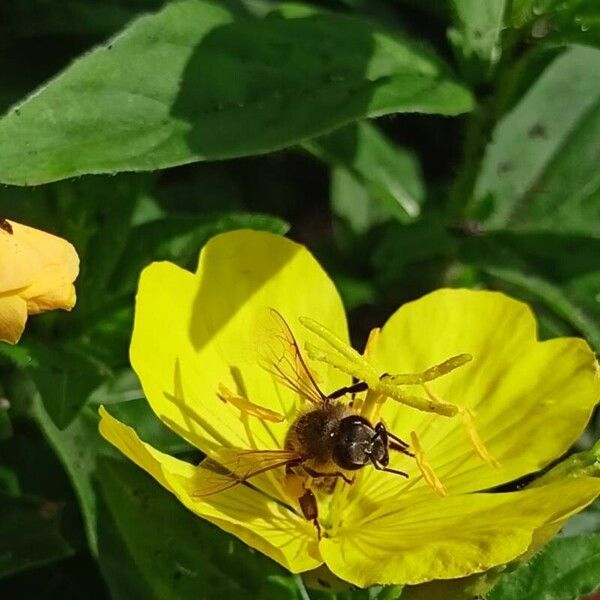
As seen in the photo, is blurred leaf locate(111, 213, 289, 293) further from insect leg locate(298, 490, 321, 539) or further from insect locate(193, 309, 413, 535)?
insect leg locate(298, 490, 321, 539)

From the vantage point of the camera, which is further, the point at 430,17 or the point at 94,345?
the point at 430,17

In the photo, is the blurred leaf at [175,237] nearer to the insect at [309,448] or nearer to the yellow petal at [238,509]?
the insect at [309,448]

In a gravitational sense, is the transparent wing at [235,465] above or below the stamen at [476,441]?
below

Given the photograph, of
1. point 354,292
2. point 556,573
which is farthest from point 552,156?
point 556,573

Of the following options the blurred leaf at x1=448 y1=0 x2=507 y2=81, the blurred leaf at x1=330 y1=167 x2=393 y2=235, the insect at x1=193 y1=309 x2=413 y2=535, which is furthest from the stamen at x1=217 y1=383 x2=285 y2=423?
the blurred leaf at x1=330 y1=167 x2=393 y2=235

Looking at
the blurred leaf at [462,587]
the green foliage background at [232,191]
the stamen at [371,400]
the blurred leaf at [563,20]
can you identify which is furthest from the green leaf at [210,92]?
the blurred leaf at [462,587]

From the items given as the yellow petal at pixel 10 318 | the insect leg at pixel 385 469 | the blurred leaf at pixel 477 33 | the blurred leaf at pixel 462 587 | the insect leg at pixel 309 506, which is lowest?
the insect leg at pixel 309 506

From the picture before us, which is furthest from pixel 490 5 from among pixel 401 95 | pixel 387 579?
pixel 387 579

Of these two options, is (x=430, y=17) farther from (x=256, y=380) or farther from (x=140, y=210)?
(x=256, y=380)
